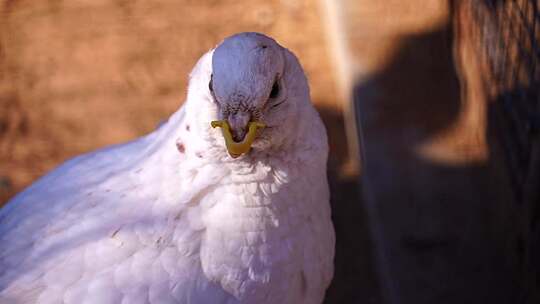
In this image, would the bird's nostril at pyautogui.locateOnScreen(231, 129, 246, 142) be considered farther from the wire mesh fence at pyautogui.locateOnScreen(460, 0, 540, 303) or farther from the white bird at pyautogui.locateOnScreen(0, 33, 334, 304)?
the wire mesh fence at pyautogui.locateOnScreen(460, 0, 540, 303)

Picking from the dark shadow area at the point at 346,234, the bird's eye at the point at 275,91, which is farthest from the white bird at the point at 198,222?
the dark shadow area at the point at 346,234

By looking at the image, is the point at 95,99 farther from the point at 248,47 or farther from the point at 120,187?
the point at 248,47

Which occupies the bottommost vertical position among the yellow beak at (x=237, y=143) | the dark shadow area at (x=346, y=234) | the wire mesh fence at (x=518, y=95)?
the dark shadow area at (x=346, y=234)

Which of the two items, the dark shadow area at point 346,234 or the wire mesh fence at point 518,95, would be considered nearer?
the wire mesh fence at point 518,95

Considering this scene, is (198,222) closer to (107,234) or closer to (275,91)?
→ (107,234)

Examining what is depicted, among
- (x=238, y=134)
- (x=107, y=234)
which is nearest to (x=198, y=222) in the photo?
(x=107, y=234)

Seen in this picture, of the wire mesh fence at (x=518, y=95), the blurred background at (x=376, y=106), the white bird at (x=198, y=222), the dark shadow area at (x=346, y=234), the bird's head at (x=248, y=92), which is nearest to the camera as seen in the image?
the bird's head at (x=248, y=92)

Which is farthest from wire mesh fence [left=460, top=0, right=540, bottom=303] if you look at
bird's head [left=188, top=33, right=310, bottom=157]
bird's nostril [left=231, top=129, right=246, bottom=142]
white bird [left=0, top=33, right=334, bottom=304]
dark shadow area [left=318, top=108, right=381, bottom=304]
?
bird's nostril [left=231, top=129, right=246, bottom=142]

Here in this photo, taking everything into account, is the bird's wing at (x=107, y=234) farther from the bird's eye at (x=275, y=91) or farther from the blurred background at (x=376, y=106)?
the blurred background at (x=376, y=106)
